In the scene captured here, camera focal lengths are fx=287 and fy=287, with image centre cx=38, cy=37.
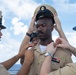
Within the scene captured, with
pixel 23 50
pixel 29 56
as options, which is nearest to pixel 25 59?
pixel 29 56

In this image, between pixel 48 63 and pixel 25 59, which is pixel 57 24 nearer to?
pixel 25 59

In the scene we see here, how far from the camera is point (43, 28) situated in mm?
4133

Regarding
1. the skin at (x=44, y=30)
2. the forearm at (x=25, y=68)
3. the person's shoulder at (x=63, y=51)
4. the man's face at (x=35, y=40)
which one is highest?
the skin at (x=44, y=30)

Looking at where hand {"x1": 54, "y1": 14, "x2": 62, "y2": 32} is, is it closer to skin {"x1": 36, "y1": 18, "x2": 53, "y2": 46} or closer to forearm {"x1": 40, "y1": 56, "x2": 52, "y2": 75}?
skin {"x1": 36, "y1": 18, "x2": 53, "y2": 46}

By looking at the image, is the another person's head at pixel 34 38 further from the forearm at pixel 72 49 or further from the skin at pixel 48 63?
the forearm at pixel 72 49

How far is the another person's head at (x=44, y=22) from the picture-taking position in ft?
13.5

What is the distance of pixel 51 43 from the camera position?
13.3ft

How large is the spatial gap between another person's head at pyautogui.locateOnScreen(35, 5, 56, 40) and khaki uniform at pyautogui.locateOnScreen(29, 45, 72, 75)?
0.76 feet

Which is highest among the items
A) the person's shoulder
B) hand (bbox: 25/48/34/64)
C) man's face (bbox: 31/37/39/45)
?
man's face (bbox: 31/37/39/45)

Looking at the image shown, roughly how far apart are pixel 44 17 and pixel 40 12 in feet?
0.35

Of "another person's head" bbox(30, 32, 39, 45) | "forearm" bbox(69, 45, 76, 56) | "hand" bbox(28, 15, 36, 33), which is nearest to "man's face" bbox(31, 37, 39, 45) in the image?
"another person's head" bbox(30, 32, 39, 45)

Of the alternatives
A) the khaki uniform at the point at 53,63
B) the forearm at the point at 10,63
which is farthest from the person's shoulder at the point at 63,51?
the forearm at the point at 10,63

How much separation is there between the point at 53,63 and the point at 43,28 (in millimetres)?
522

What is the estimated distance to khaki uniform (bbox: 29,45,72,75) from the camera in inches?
160
